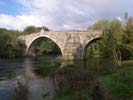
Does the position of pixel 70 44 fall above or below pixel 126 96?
above

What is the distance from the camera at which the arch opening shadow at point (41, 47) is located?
64231mm

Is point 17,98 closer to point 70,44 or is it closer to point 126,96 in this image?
point 126,96

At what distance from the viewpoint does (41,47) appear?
231ft

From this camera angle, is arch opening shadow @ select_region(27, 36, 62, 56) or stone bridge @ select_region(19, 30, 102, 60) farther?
arch opening shadow @ select_region(27, 36, 62, 56)

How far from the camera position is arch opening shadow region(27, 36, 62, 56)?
211 ft

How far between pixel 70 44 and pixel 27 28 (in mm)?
44829

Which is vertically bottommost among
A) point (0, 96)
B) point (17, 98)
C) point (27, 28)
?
point (0, 96)

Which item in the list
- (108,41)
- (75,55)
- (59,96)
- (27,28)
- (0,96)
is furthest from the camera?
(27,28)

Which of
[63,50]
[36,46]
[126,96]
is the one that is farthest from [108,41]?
[36,46]

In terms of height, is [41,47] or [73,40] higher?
[73,40]

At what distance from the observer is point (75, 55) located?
5209 cm

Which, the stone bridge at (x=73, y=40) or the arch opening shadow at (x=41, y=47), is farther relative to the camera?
the arch opening shadow at (x=41, y=47)

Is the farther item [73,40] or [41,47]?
[41,47]

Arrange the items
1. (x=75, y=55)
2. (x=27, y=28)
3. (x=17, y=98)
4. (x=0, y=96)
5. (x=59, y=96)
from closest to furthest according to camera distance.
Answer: (x=17, y=98), (x=59, y=96), (x=0, y=96), (x=75, y=55), (x=27, y=28)
